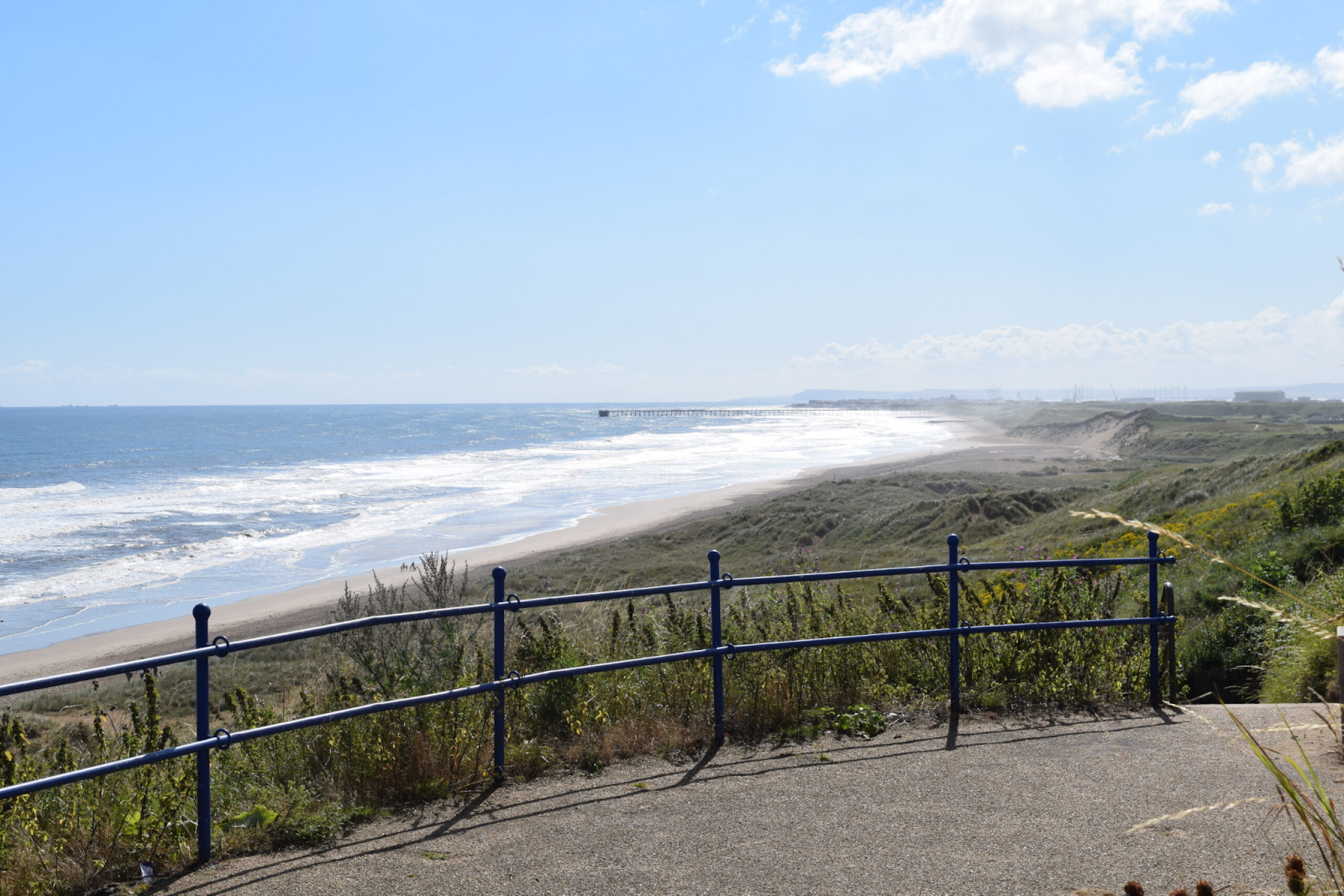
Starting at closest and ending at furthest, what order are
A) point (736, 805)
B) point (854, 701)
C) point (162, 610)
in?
point (736, 805)
point (854, 701)
point (162, 610)

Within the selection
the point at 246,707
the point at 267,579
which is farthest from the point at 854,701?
the point at 267,579

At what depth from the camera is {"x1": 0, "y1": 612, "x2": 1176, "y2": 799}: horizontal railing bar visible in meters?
3.74

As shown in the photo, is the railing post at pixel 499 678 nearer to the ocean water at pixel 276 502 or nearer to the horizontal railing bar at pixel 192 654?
the horizontal railing bar at pixel 192 654

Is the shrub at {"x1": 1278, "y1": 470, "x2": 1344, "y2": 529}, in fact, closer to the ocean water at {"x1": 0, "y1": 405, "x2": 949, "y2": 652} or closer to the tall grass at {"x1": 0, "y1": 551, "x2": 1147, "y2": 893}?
the tall grass at {"x1": 0, "y1": 551, "x2": 1147, "y2": 893}

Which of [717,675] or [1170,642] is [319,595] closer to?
[717,675]

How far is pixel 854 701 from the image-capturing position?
605 cm

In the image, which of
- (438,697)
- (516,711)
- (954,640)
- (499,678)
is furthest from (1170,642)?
(438,697)

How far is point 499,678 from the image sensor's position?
5000 mm

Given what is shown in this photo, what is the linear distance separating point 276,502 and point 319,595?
23304mm

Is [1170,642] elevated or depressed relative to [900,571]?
depressed

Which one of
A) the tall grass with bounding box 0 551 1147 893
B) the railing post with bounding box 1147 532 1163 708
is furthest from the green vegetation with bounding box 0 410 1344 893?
the railing post with bounding box 1147 532 1163 708

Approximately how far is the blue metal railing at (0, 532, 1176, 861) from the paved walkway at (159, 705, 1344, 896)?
1.53 feet

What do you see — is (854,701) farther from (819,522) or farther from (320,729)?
(819,522)

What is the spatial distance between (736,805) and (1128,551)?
35.3 feet
